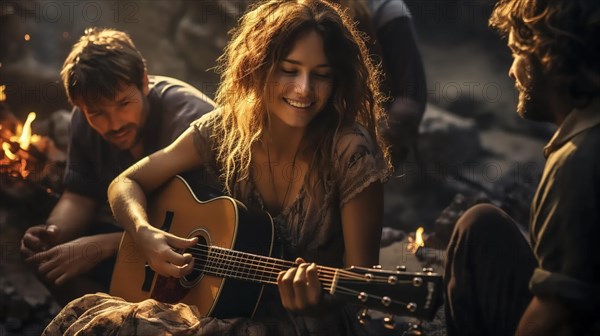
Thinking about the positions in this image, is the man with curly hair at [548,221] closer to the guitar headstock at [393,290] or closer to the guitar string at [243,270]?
the guitar headstock at [393,290]

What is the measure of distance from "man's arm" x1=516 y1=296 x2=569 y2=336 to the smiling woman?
69 cm

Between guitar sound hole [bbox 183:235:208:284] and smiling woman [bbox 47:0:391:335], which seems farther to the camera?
guitar sound hole [bbox 183:235:208:284]

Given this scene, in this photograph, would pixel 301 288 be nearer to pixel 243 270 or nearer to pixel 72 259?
pixel 243 270

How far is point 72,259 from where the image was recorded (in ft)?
13.3

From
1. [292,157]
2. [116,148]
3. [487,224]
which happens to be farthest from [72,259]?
[487,224]

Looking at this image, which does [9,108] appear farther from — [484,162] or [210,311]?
[484,162]

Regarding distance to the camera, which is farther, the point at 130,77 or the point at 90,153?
the point at 90,153

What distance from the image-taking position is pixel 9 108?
16.5 ft

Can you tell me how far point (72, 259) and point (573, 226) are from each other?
2.44 meters

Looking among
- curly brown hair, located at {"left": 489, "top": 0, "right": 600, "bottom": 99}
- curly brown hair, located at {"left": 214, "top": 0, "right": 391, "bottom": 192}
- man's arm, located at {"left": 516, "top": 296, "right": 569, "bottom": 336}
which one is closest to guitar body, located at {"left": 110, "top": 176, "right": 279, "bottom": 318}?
curly brown hair, located at {"left": 214, "top": 0, "right": 391, "bottom": 192}

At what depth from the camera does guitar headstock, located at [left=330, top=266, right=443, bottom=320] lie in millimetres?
2699

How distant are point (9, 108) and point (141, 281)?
80.2 inches

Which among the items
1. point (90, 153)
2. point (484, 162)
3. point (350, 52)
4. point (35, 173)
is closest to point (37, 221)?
point (35, 173)

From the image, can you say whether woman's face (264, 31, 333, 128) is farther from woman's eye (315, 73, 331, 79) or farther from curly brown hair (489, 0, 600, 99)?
curly brown hair (489, 0, 600, 99)
